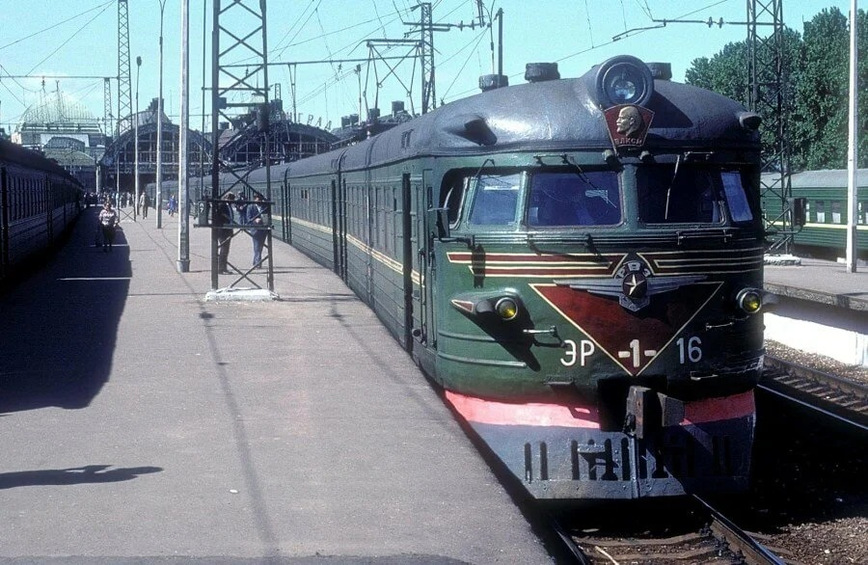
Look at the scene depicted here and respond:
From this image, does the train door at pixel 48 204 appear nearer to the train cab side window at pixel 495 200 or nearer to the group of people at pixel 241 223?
the group of people at pixel 241 223

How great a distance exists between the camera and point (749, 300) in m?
8.61

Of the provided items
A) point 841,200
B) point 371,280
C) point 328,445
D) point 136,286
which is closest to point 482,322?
point 328,445

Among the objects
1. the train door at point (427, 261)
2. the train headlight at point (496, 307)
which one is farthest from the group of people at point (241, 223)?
the train headlight at point (496, 307)

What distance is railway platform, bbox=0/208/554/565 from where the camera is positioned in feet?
21.8

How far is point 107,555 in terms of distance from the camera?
20.6 ft

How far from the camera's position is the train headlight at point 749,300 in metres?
8.58

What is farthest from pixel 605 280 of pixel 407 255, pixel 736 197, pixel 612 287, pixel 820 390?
pixel 820 390

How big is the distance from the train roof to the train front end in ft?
0.05

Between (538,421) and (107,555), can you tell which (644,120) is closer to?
(538,421)

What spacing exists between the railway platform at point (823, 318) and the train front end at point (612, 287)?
31.8 ft

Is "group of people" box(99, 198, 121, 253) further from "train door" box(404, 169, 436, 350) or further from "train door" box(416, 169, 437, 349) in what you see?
"train door" box(416, 169, 437, 349)

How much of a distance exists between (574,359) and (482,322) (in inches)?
29.7

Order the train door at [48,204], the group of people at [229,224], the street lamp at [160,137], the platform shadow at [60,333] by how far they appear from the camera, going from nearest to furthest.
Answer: the platform shadow at [60,333] < the group of people at [229,224] < the train door at [48,204] < the street lamp at [160,137]

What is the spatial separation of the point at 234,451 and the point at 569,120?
11.6 feet
